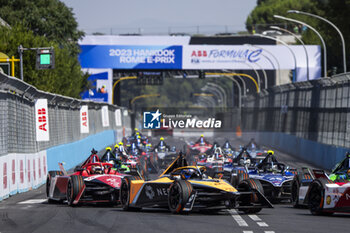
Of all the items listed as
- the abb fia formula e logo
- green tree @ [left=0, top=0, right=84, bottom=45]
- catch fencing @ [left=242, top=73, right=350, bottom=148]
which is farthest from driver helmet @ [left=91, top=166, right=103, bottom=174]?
green tree @ [left=0, top=0, right=84, bottom=45]

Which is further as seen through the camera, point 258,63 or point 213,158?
point 258,63

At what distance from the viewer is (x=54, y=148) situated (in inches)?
1136

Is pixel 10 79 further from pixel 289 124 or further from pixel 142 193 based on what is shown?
pixel 289 124

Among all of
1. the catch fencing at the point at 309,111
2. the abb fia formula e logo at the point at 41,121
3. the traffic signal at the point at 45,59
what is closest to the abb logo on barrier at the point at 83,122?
the traffic signal at the point at 45,59

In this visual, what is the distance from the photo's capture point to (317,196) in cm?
1409

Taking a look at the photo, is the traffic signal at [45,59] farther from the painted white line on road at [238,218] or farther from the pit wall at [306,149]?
the painted white line on road at [238,218]

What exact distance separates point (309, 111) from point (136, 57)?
87.8 ft

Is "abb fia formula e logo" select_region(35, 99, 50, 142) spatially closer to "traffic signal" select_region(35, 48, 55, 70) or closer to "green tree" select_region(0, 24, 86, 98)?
"traffic signal" select_region(35, 48, 55, 70)

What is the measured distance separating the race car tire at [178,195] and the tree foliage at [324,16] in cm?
5005

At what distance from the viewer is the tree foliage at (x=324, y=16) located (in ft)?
209

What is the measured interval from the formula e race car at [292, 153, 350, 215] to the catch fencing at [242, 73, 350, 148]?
1460 centimetres

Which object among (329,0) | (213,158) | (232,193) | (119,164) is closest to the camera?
(232,193)

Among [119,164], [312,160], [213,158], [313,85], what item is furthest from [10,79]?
[313,85]

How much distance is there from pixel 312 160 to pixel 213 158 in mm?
11166
